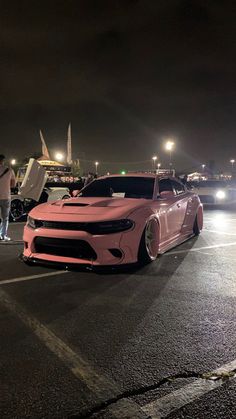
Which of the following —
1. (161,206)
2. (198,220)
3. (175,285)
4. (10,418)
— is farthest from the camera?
(198,220)

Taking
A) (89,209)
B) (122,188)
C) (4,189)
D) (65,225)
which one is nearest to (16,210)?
(4,189)

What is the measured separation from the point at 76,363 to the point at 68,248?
2231mm

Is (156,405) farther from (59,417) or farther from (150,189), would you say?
(150,189)

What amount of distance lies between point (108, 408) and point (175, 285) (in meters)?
2.72

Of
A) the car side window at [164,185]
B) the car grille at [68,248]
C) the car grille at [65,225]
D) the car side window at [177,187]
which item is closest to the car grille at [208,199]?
the car side window at [177,187]

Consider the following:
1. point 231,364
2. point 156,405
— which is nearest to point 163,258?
point 231,364

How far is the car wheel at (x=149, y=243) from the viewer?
5.45m

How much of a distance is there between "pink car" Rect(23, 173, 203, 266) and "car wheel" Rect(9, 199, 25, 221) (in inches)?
238

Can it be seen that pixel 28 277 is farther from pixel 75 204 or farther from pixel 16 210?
pixel 16 210

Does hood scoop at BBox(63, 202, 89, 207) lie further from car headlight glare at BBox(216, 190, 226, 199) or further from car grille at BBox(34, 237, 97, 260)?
car headlight glare at BBox(216, 190, 226, 199)

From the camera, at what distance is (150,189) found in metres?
6.47

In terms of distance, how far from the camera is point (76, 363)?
9.21ft

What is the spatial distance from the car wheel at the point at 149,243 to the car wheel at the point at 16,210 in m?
7.33

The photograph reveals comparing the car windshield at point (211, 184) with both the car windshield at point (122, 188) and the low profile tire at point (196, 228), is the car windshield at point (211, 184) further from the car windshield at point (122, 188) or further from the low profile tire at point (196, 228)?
the car windshield at point (122, 188)
